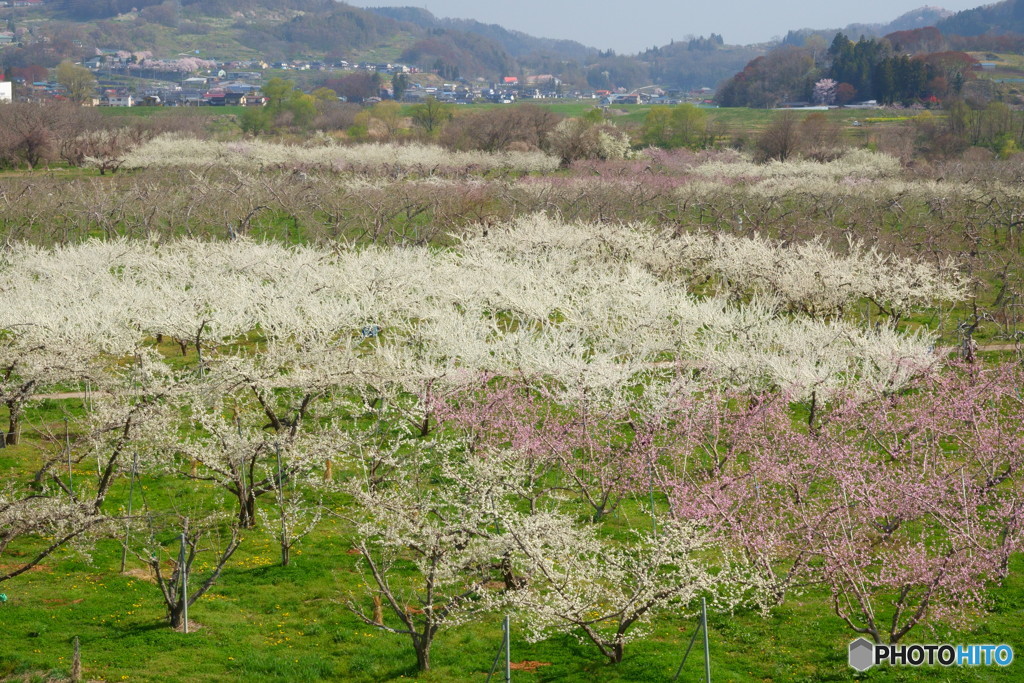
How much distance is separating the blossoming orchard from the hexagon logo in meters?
0.26

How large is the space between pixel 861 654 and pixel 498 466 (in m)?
8.84

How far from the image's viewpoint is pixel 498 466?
76.2 feet

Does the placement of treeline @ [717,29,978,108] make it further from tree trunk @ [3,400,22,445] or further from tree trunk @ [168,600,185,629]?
tree trunk @ [168,600,185,629]

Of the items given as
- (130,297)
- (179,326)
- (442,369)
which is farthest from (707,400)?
(130,297)

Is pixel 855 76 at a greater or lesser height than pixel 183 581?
greater

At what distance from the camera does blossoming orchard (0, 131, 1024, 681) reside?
1953 cm

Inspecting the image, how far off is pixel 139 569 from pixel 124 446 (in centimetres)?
296

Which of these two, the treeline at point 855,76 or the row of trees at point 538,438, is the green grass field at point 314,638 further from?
the treeline at point 855,76

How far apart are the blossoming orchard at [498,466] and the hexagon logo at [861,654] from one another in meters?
0.26

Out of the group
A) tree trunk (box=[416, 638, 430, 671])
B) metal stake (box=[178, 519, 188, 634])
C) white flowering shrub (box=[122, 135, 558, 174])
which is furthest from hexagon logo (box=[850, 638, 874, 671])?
white flowering shrub (box=[122, 135, 558, 174])

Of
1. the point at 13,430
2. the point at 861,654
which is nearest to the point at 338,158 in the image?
the point at 13,430

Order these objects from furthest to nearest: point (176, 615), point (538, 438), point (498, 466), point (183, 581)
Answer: point (538, 438), point (498, 466), point (176, 615), point (183, 581)

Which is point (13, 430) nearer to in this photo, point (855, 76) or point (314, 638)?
point (314, 638)

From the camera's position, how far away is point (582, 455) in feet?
94.8
